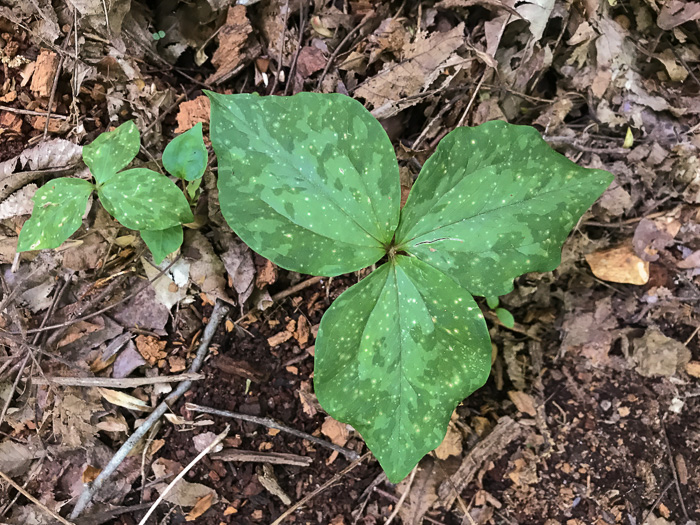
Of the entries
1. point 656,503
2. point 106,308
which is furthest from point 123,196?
point 656,503

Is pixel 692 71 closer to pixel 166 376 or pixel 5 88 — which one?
pixel 166 376

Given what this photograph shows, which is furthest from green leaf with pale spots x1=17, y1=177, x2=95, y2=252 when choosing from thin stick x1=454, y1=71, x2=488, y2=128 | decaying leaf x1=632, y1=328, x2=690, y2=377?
decaying leaf x1=632, y1=328, x2=690, y2=377

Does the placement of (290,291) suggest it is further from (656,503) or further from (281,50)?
(656,503)

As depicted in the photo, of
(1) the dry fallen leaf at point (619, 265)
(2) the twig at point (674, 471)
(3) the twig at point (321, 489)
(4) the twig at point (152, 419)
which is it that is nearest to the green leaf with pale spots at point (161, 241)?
(4) the twig at point (152, 419)

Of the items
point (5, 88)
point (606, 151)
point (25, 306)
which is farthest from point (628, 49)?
point (25, 306)

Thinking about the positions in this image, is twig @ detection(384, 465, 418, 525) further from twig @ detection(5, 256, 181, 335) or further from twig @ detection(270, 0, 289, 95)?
twig @ detection(270, 0, 289, 95)
